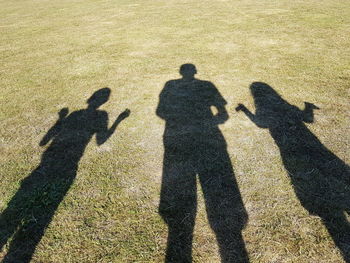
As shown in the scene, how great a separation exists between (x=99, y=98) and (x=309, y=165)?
17.9ft

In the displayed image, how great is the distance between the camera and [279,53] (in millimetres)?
10203

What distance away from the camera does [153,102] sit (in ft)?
24.7

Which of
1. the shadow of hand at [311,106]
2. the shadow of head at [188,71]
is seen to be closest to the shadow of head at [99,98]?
the shadow of head at [188,71]

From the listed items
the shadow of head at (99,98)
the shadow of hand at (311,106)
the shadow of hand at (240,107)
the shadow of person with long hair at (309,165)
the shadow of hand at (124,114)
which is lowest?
the shadow of head at (99,98)

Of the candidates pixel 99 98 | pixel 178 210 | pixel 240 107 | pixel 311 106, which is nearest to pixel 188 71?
pixel 240 107

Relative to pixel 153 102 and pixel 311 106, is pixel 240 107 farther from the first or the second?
pixel 153 102

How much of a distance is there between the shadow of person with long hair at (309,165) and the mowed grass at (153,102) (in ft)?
0.51

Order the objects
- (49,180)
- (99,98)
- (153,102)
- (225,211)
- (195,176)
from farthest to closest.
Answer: (99,98), (153,102), (49,180), (195,176), (225,211)

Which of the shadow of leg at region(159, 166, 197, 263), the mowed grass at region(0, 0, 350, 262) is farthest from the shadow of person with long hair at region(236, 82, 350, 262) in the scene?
the shadow of leg at region(159, 166, 197, 263)

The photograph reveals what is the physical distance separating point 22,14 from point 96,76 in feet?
51.5

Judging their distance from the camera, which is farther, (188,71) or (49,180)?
(188,71)

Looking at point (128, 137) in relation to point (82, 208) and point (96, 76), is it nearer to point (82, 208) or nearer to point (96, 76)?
point (82, 208)

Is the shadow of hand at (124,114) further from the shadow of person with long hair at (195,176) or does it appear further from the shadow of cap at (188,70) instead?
the shadow of cap at (188,70)

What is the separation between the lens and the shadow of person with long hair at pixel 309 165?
13.5ft
